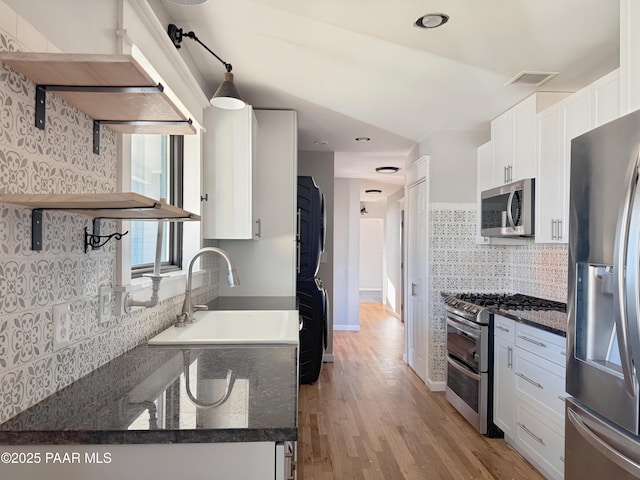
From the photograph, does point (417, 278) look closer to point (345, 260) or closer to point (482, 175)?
point (482, 175)

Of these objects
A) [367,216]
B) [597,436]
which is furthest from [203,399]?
[367,216]

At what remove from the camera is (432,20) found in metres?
2.07

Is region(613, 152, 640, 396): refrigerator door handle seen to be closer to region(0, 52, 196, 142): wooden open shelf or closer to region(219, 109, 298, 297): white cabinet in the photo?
region(0, 52, 196, 142): wooden open shelf

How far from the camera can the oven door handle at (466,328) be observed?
3.17 metres

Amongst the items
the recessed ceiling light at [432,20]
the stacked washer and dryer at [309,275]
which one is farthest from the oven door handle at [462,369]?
the recessed ceiling light at [432,20]

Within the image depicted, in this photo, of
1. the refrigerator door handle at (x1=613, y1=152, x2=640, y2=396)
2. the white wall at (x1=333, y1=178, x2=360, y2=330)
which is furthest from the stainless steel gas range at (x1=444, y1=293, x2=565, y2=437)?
the white wall at (x1=333, y1=178, x2=360, y2=330)

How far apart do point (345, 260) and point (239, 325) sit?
4.70 metres

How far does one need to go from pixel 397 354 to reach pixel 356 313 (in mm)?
1637

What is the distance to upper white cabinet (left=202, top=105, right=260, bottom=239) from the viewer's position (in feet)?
9.45

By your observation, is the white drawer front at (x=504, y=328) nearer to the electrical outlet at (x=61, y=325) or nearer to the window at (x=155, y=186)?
the window at (x=155, y=186)

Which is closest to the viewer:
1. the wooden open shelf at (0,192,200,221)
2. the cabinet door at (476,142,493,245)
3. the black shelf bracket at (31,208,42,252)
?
the wooden open shelf at (0,192,200,221)

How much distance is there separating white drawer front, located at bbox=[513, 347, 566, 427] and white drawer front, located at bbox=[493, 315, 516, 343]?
11 centimetres

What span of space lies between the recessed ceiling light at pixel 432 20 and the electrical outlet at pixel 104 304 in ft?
5.87

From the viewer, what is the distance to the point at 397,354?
5.45 meters
